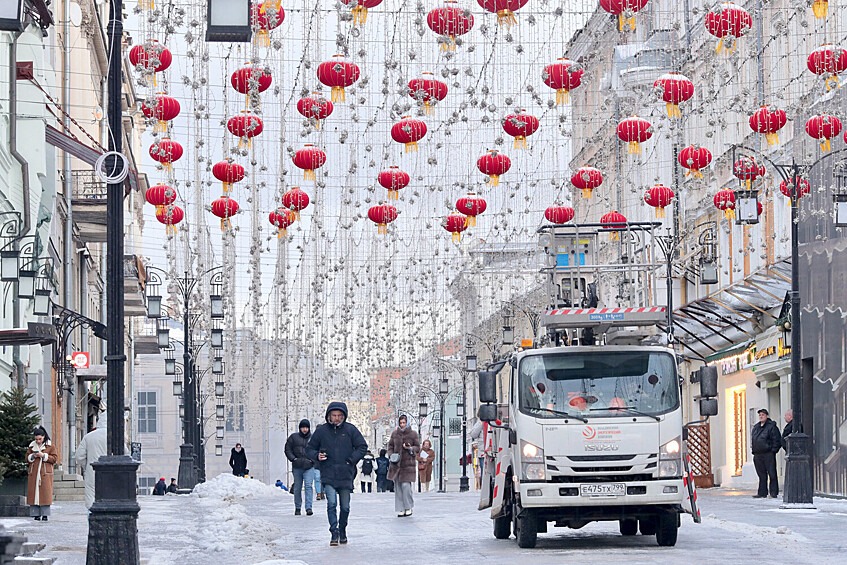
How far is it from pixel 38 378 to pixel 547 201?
1280cm

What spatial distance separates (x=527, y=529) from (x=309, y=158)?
21.0 feet

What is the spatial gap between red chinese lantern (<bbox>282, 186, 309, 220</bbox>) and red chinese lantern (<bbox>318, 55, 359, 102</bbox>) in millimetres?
5744

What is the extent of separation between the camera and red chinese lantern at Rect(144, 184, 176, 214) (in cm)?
2550

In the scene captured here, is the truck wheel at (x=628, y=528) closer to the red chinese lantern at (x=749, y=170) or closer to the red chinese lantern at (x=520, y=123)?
the red chinese lantern at (x=520, y=123)

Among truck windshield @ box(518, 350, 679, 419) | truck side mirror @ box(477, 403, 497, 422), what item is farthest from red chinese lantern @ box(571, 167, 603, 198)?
truck windshield @ box(518, 350, 679, 419)

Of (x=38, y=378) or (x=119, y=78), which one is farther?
(x=38, y=378)

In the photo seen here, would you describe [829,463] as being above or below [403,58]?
below

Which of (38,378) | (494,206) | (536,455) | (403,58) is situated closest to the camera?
(536,455)

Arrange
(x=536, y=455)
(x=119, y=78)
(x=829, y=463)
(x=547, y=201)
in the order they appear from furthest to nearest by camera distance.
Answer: (x=547, y=201)
(x=829, y=463)
(x=536, y=455)
(x=119, y=78)

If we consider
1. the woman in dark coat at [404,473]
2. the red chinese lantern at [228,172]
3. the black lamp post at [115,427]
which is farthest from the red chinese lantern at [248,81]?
the woman in dark coat at [404,473]

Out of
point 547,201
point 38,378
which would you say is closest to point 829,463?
point 547,201

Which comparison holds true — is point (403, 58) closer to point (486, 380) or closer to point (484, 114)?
point (484, 114)

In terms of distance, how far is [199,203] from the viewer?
82.7 feet

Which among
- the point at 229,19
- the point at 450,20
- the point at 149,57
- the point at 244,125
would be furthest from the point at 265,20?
the point at 244,125
